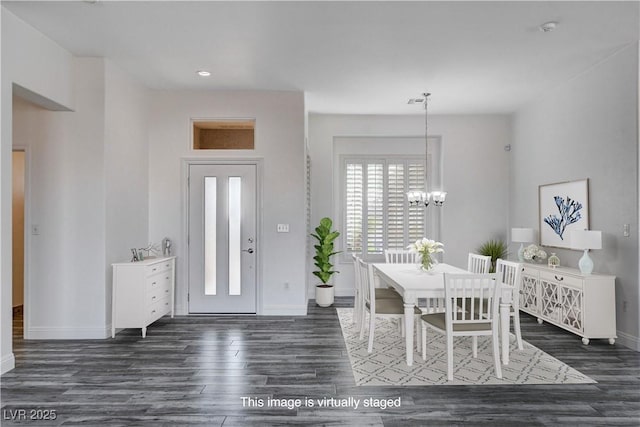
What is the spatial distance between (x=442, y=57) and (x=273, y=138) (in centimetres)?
244

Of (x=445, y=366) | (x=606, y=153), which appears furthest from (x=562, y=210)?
(x=445, y=366)

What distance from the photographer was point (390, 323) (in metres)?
5.42

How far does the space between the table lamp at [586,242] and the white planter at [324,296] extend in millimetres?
3339

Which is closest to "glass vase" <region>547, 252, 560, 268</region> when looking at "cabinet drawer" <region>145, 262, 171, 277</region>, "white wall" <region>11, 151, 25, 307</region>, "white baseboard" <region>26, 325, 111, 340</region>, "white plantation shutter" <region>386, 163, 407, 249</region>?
"white plantation shutter" <region>386, 163, 407, 249</region>

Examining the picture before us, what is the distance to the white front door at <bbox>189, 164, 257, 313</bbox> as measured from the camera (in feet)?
19.3

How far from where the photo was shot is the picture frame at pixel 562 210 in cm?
518

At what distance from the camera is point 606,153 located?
4770 millimetres

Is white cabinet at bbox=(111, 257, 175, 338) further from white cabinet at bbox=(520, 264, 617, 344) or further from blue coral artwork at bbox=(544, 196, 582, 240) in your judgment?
blue coral artwork at bbox=(544, 196, 582, 240)

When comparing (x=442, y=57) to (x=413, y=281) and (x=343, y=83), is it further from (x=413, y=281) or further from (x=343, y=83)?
(x=413, y=281)

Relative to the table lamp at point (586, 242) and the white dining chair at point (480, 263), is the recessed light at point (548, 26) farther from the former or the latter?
the white dining chair at point (480, 263)

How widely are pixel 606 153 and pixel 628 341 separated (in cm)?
203

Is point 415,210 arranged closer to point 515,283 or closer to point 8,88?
point 515,283

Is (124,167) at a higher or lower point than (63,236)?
higher

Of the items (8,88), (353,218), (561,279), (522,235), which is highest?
(8,88)
